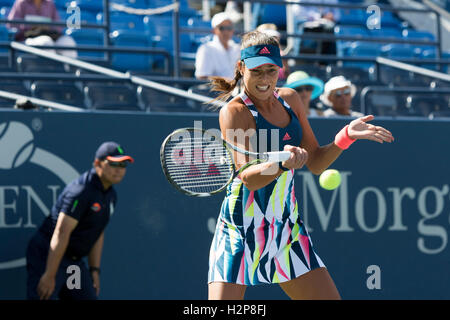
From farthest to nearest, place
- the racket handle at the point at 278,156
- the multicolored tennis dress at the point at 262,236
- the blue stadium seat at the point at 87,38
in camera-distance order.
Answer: the blue stadium seat at the point at 87,38
the multicolored tennis dress at the point at 262,236
the racket handle at the point at 278,156

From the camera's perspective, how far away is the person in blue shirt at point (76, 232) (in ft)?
17.7

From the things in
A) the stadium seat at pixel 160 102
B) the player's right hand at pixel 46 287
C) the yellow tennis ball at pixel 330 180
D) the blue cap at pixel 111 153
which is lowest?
the player's right hand at pixel 46 287

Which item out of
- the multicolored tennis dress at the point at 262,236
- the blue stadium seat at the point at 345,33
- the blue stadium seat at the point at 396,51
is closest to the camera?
the multicolored tennis dress at the point at 262,236

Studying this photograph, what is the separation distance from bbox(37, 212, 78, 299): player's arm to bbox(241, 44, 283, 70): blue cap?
2.12 meters

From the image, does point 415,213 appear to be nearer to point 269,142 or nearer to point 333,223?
point 333,223

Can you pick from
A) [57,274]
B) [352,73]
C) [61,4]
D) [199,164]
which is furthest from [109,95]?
[61,4]

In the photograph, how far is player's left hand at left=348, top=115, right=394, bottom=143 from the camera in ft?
12.3

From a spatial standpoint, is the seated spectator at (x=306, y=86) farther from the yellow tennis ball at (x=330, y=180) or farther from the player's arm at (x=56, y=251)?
the yellow tennis ball at (x=330, y=180)

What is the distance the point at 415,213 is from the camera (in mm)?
6660

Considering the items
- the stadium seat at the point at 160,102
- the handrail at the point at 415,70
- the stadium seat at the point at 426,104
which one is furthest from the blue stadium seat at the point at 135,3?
the stadium seat at the point at 426,104

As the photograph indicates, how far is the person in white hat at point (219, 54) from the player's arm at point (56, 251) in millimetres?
2630

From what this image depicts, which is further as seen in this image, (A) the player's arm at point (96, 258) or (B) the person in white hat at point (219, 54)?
(B) the person in white hat at point (219, 54)
